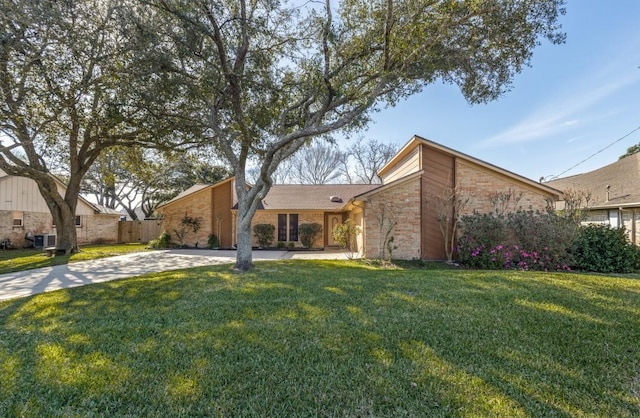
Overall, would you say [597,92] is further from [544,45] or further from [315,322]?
[315,322]

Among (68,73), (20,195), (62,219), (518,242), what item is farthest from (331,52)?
(20,195)

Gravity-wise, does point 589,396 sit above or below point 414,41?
below

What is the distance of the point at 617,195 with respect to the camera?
1507 centimetres

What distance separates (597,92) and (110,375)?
16.8m

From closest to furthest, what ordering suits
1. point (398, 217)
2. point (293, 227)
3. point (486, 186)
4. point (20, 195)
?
point (398, 217), point (486, 186), point (20, 195), point (293, 227)

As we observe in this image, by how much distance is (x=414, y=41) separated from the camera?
7.70 m

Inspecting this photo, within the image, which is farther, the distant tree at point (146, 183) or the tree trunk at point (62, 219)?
the distant tree at point (146, 183)

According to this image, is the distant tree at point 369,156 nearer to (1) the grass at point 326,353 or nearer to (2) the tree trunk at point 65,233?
(2) the tree trunk at point 65,233

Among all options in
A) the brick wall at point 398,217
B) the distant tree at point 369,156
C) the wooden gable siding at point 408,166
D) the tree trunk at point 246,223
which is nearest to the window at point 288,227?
the wooden gable siding at point 408,166

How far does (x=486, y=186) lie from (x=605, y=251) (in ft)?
14.7

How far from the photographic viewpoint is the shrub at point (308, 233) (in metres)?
17.8

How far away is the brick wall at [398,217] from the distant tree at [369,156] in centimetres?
2150

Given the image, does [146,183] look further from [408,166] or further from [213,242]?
[408,166]

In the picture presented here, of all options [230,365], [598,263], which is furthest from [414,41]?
[598,263]
